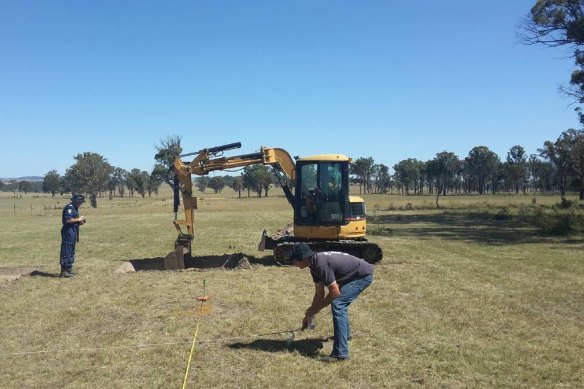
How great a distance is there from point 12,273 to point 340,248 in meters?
9.03

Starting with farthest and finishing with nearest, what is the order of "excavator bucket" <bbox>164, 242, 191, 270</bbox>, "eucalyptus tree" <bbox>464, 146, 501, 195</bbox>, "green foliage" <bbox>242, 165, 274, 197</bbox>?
1. "eucalyptus tree" <bbox>464, 146, 501, 195</bbox>
2. "green foliage" <bbox>242, 165, 274, 197</bbox>
3. "excavator bucket" <bbox>164, 242, 191, 270</bbox>

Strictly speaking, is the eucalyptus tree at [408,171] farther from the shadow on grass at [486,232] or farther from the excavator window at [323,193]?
the excavator window at [323,193]

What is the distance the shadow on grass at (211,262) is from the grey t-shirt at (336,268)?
26.1ft

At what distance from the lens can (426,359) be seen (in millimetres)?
6613

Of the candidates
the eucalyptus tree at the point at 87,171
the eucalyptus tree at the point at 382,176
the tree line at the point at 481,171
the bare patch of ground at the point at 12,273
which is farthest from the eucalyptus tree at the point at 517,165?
the bare patch of ground at the point at 12,273

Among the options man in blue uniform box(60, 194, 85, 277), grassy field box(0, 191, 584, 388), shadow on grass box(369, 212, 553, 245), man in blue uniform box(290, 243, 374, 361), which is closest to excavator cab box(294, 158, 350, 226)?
grassy field box(0, 191, 584, 388)

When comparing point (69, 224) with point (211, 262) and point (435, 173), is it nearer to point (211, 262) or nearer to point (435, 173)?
point (211, 262)

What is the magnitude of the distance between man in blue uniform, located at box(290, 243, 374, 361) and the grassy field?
38cm

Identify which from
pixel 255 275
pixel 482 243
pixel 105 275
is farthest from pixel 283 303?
pixel 482 243

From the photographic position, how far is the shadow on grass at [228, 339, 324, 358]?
6.96m

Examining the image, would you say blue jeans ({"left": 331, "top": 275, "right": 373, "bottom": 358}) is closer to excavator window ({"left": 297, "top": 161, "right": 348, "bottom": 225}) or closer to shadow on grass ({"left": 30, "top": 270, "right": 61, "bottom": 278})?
excavator window ({"left": 297, "top": 161, "right": 348, "bottom": 225})

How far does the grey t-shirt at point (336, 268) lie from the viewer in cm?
652

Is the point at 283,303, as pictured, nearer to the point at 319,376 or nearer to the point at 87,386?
the point at 319,376

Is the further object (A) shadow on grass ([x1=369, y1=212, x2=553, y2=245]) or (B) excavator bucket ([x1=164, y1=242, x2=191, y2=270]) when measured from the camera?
(A) shadow on grass ([x1=369, y1=212, x2=553, y2=245])
